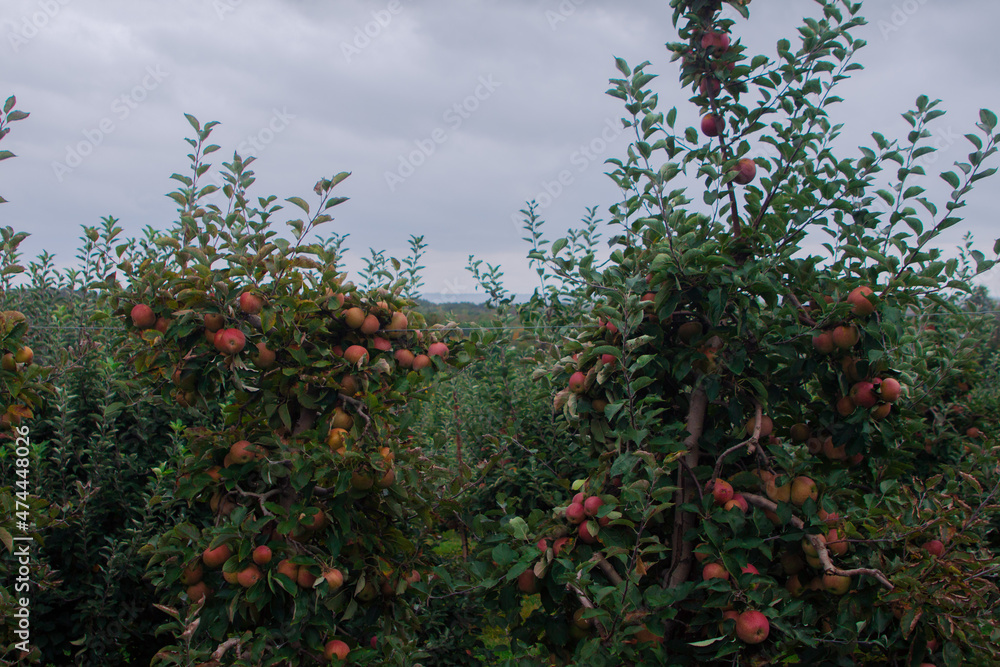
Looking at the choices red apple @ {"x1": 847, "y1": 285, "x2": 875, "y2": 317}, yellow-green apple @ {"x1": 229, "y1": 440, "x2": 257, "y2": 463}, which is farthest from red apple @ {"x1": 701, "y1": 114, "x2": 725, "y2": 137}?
yellow-green apple @ {"x1": 229, "y1": 440, "x2": 257, "y2": 463}

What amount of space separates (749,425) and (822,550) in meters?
0.46

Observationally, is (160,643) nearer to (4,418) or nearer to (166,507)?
(166,507)

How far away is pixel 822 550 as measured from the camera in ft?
6.21

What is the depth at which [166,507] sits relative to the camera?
133 inches

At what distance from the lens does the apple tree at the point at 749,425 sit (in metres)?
1.91

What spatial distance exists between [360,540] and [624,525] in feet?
3.32

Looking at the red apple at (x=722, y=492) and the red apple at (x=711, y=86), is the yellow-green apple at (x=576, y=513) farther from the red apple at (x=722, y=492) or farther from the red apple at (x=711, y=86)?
the red apple at (x=711, y=86)

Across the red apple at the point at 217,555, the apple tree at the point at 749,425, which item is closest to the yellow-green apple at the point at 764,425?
the apple tree at the point at 749,425

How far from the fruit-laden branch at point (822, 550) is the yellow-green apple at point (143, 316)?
2108mm

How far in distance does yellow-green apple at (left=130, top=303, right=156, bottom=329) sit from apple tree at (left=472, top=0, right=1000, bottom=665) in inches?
55.2

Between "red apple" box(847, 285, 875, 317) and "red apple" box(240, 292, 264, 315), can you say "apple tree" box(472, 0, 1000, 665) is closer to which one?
"red apple" box(847, 285, 875, 317)

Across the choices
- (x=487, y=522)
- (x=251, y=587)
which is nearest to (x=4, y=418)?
(x=251, y=587)

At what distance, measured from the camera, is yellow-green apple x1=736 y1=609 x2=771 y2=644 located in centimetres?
183

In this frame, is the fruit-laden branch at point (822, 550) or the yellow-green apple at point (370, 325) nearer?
the fruit-laden branch at point (822, 550)
